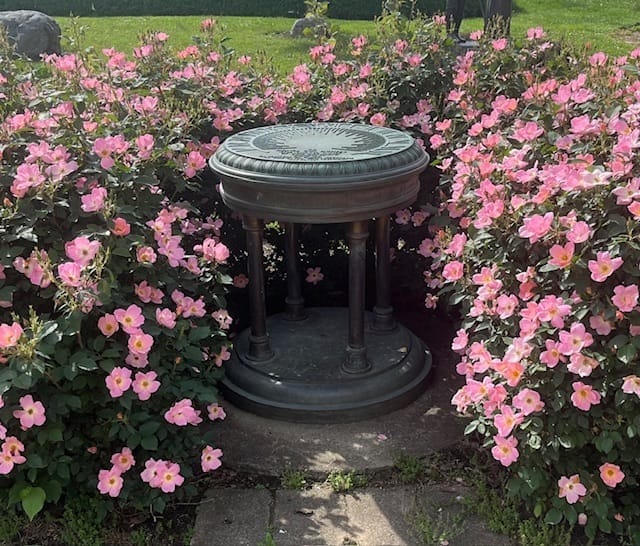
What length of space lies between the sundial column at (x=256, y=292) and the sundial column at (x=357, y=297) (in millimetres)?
376

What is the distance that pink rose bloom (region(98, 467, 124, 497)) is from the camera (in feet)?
7.55

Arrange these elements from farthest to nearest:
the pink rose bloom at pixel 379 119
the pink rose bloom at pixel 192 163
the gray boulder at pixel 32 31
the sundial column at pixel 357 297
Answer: the gray boulder at pixel 32 31 < the pink rose bloom at pixel 379 119 < the pink rose bloom at pixel 192 163 < the sundial column at pixel 357 297

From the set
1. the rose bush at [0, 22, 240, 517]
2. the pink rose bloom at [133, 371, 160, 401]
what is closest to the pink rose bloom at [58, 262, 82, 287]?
the rose bush at [0, 22, 240, 517]

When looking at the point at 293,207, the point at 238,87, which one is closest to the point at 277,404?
the point at 293,207

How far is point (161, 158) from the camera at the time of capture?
2.89 metres

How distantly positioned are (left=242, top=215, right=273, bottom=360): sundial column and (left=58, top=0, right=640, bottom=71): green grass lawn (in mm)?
7261

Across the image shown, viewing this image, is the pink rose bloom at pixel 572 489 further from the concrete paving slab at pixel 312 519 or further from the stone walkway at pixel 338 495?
the concrete paving slab at pixel 312 519

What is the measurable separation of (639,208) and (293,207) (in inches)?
47.0

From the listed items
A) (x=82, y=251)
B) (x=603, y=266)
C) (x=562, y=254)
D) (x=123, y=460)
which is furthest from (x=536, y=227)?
(x=123, y=460)

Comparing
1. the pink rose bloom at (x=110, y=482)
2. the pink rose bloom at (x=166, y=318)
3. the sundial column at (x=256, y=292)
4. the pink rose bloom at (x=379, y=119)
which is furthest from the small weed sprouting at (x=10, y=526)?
the pink rose bloom at (x=379, y=119)

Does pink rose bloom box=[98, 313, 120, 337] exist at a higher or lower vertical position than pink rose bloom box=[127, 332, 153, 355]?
higher

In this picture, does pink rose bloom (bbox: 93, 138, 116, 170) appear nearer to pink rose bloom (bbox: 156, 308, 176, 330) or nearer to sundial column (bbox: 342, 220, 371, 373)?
pink rose bloom (bbox: 156, 308, 176, 330)

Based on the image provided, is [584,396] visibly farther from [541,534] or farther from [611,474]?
[541,534]

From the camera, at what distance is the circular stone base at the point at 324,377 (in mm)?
3059
